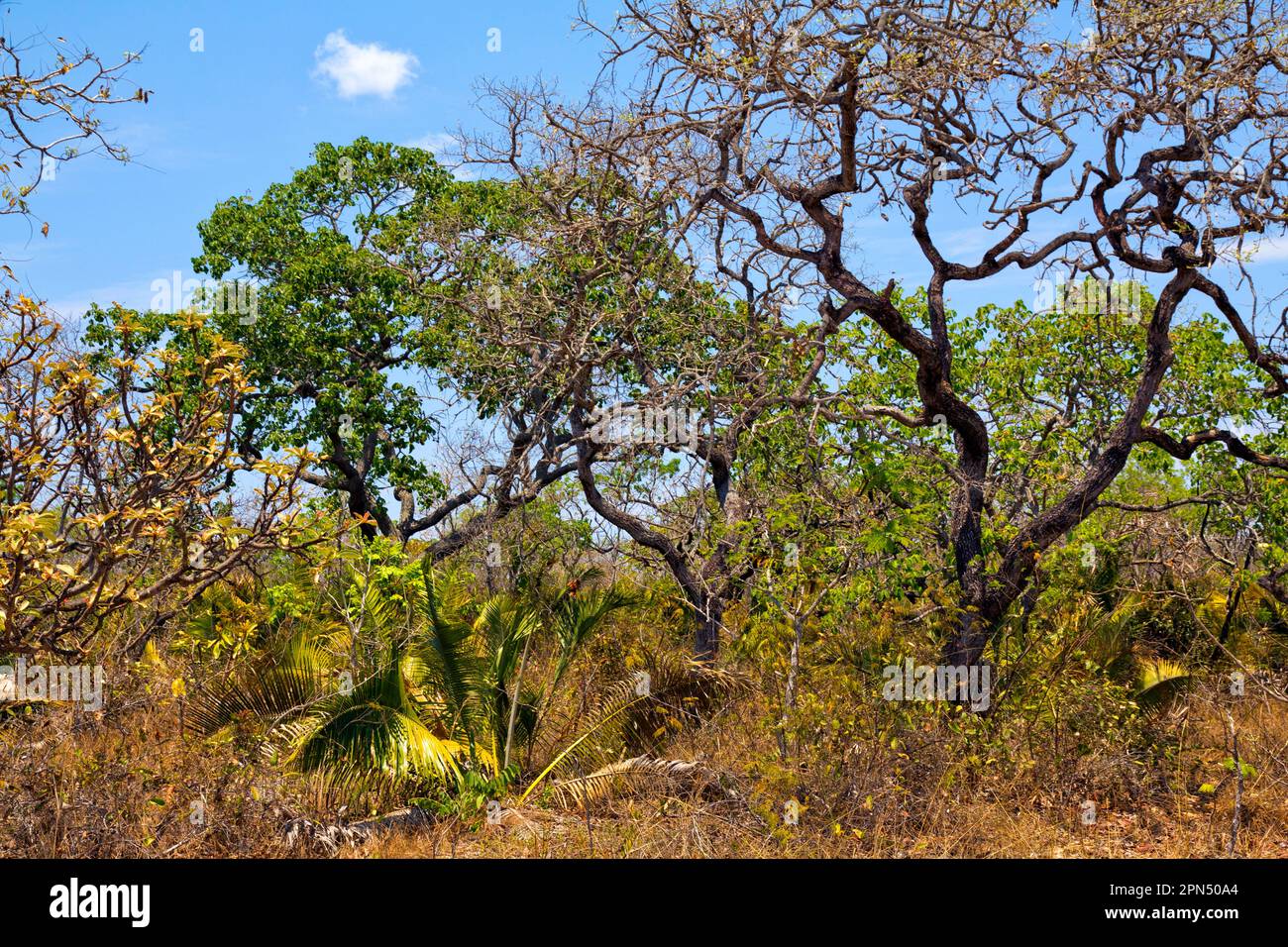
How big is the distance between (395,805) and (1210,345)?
440 inches

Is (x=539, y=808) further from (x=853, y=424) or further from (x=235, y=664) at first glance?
(x=853, y=424)

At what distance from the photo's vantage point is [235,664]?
9453mm

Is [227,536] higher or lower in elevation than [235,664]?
higher

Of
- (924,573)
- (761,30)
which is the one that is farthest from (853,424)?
(761,30)

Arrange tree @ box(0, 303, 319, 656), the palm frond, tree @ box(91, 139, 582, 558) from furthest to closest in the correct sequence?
tree @ box(91, 139, 582, 558) < the palm frond < tree @ box(0, 303, 319, 656)

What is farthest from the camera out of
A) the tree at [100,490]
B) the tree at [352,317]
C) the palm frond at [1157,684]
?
the tree at [352,317]
